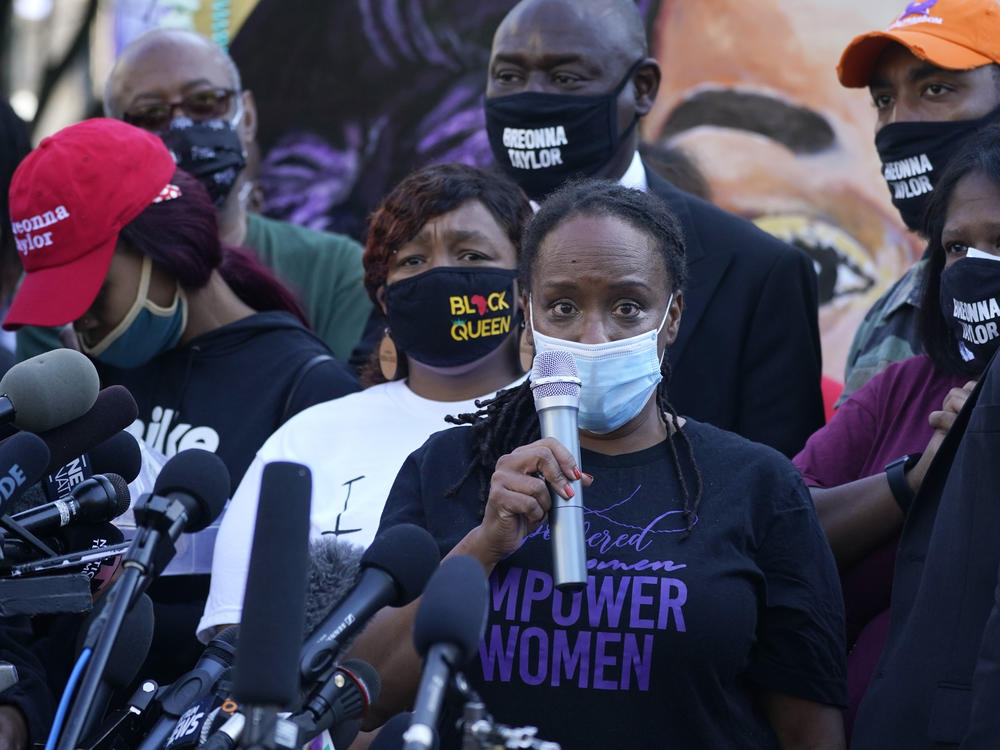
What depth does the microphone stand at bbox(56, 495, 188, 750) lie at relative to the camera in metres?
2.42

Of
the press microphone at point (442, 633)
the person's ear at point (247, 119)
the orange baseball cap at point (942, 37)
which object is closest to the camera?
the press microphone at point (442, 633)

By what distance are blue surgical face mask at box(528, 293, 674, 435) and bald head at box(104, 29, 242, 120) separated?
3054 millimetres

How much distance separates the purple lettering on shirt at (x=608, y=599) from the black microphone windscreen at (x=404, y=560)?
77cm

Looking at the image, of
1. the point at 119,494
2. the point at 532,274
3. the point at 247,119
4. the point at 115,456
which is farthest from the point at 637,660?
the point at 247,119

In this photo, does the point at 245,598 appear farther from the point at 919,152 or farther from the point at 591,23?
the point at 591,23

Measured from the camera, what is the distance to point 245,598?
222 cm

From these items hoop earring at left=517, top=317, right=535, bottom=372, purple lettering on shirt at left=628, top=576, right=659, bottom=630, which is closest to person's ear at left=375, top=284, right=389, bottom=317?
hoop earring at left=517, top=317, right=535, bottom=372

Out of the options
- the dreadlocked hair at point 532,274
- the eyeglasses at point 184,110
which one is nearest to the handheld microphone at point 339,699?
the dreadlocked hair at point 532,274

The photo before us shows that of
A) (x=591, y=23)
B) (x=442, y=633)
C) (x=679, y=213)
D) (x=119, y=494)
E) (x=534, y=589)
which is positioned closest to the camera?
(x=442, y=633)

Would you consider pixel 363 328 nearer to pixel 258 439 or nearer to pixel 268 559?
pixel 258 439

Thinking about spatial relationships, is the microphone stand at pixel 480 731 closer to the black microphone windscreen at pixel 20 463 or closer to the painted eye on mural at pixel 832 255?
the black microphone windscreen at pixel 20 463

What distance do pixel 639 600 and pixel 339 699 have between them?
98 cm

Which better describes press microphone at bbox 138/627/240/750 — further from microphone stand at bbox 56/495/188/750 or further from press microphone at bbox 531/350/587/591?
press microphone at bbox 531/350/587/591

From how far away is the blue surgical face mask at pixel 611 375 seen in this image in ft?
11.3
